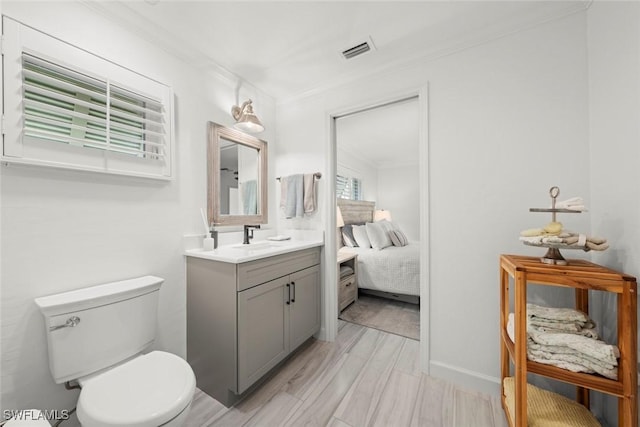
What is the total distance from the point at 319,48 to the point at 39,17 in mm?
1494

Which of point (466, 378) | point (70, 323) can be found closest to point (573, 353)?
point (466, 378)

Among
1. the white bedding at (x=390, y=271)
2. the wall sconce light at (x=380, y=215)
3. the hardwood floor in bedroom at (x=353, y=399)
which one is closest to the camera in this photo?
the hardwood floor in bedroom at (x=353, y=399)

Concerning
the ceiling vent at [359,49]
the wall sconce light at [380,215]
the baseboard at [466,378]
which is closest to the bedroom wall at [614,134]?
the baseboard at [466,378]

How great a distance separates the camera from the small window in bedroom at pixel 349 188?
4316 mm

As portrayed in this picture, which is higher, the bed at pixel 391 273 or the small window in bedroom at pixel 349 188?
the small window in bedroom at pixel 349 188

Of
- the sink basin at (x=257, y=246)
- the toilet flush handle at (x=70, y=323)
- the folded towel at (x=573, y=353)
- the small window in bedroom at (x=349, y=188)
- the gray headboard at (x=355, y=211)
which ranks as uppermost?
the small window in bedroom at (x=349, y=188)

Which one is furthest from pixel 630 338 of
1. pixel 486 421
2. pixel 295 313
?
pixel 295 313

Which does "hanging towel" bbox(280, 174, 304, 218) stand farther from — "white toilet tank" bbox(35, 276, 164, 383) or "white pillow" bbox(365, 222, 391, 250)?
"white pillow" bbox(365, 222, 391, 250)

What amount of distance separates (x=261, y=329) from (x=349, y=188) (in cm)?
338

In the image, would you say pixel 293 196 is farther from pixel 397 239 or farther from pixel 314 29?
pixel 397 239

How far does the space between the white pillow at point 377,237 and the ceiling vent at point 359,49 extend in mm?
2375

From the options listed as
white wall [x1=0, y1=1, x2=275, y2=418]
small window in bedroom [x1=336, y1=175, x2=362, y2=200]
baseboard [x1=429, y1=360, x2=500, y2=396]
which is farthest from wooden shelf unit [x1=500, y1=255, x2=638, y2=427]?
small window in bedroom [x1=336, y1=175, x2=362, y2=200]

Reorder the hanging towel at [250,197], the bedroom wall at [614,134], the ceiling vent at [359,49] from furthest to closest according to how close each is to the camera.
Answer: the hanging towel at [250,197] < the ceiling vent at [359,49] < the bedroom wall at [614,134]

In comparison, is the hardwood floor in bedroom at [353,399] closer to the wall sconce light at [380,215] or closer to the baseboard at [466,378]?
the baseboard at [466,378]
